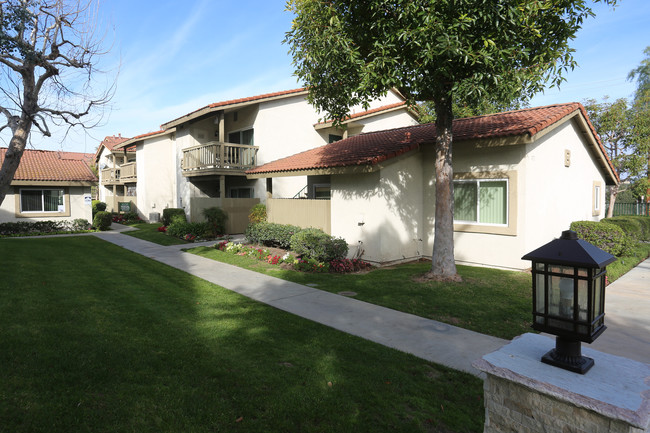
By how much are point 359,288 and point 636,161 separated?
2094cm

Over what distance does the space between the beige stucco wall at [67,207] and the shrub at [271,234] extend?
41.8 ft

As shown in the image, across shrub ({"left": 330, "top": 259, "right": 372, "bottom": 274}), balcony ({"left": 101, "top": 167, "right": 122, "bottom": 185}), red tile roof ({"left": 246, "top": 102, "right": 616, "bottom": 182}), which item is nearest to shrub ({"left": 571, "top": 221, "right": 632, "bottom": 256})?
red tile roof ({"left": 246, "top": 102, "right": 616, "bottom": 182})

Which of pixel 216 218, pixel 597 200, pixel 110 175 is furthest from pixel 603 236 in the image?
pixel 110 175

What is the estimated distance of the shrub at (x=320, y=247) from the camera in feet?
37.3

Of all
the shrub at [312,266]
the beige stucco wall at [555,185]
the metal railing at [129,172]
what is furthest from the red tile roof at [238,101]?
the metal railing at [129,172]

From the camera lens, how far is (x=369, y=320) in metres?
6.57

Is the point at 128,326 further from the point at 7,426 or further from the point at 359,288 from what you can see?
the point at 359,288

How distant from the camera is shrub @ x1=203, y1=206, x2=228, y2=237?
60.7 feet

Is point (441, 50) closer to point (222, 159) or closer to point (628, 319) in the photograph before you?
point (628, 319)

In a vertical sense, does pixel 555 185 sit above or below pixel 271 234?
above

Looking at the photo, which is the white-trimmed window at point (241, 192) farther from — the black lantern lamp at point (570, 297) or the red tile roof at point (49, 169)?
the black lantern lamp at point (570, 297)

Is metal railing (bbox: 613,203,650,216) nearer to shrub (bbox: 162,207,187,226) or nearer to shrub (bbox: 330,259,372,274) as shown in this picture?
shrub (bbox: 330,259,372,274)

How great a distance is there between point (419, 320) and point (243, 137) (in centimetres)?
1714

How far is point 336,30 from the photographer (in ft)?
28.4
